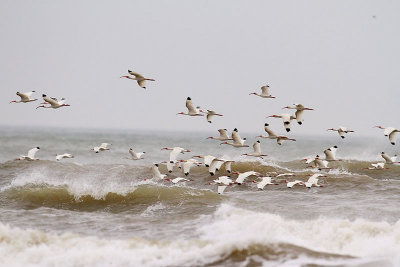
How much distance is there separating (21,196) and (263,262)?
36.9 ft

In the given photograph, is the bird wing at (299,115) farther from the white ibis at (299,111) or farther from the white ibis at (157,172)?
the white ibis at (157,172)

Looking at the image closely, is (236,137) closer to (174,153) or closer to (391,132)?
(174,153)

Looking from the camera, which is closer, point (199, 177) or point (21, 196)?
point (21, 196)

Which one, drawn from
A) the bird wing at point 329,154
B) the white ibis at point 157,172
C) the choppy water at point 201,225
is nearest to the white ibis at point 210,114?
the choppy water at point 201,225

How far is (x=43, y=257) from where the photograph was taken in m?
11.6

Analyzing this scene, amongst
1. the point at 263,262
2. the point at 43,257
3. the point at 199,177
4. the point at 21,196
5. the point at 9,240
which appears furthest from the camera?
the point at 199,177

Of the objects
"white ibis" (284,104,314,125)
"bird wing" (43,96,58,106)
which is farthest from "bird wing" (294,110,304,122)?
"bird wing" (43,96,58,106)

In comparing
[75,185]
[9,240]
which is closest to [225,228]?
[9,240]

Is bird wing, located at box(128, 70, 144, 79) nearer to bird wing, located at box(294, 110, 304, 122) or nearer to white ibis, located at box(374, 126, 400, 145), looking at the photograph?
bird wing, located at box(294, 110, 304, 122)

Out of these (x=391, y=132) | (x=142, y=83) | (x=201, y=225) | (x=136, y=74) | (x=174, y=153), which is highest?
(x=136, y=74)

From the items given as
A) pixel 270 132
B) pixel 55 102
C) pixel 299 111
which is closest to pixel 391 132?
pixel 299 111

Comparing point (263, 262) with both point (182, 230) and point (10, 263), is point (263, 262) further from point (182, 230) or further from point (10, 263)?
point (10, 263)

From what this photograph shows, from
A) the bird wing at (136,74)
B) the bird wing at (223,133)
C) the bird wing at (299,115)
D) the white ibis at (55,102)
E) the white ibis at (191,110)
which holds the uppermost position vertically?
the bird wing at (136,74)

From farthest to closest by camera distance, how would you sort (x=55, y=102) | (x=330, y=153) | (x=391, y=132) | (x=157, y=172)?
(x=157, y=172) → (x=330, y=153) → (x=55, y=102) → (x=391, y=132)
